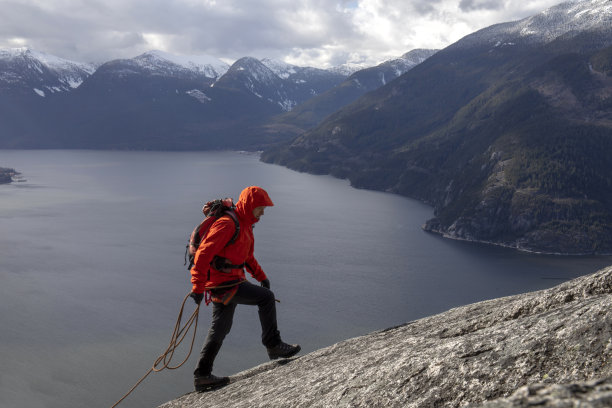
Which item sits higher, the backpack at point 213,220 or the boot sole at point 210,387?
the backpack at point 213,220

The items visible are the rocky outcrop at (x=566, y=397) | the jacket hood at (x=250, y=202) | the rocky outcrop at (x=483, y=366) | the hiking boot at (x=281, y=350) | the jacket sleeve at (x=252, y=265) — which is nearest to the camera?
the rocky outcrop at (x=566, y=397)

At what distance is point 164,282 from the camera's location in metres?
80.3

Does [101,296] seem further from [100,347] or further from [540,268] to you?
[540,268]

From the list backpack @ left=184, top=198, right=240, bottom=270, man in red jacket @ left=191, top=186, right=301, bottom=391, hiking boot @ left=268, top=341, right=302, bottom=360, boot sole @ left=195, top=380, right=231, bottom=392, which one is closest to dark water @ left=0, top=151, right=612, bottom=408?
boot sole @ left=195, top=380, right=231, bottom=392

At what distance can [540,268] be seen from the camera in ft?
330

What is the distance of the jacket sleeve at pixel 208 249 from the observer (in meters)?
7.24

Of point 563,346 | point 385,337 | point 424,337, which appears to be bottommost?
point 385,337

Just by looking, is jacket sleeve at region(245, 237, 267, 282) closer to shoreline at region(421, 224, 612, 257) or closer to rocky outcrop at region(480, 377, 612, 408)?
rocky outcrop at region(480, 377, 612, 408)

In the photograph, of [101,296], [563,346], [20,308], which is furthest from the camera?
[101,296]

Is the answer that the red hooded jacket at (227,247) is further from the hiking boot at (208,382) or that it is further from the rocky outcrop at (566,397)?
the rocky outcrop at (566,397)

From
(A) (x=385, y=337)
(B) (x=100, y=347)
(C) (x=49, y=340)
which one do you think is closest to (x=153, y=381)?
(B) (x=100, y=347)

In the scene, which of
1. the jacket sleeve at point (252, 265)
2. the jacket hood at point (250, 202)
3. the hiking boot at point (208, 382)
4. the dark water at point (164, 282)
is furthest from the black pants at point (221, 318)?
the dark water at point (164, 282)

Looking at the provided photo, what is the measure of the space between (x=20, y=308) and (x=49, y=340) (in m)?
12.7

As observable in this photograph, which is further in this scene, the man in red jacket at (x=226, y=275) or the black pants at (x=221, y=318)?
the black pants at (x=221, y=318)
